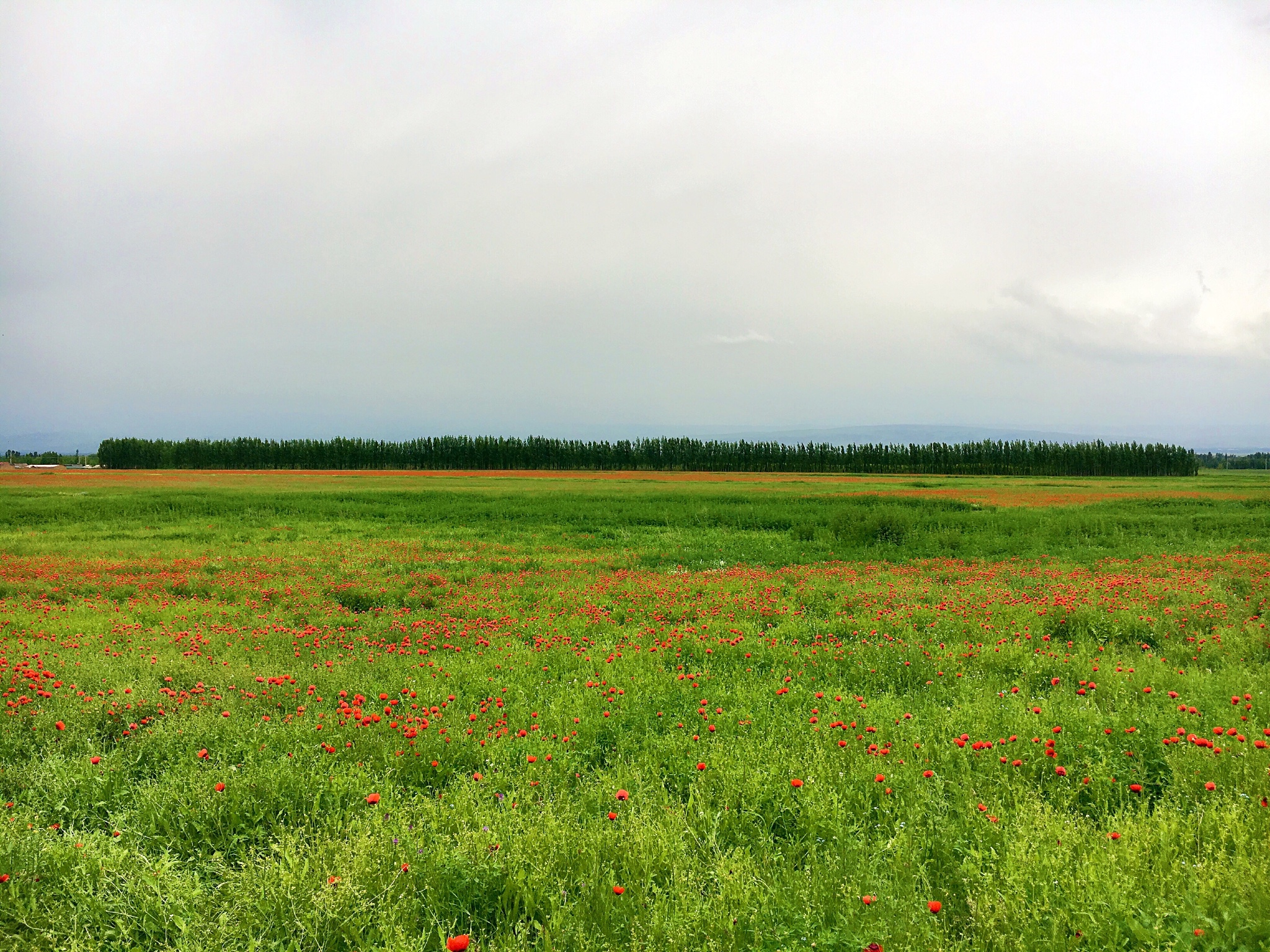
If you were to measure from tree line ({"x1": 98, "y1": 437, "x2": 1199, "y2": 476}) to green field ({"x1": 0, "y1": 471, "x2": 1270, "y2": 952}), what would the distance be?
105782mm

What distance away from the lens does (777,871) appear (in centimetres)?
425

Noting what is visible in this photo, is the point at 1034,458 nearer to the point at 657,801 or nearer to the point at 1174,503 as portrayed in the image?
the point at 1174,503

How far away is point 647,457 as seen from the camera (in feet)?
428

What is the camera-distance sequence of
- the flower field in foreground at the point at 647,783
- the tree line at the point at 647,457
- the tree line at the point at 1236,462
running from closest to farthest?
1. the flower field in foreground at the point at 647,783
2. the tree line at the point at 647,457
3. the tree line at the point at 1236,462

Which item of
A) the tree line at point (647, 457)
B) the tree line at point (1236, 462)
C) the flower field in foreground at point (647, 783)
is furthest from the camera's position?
the tree line at point (1236, 462)

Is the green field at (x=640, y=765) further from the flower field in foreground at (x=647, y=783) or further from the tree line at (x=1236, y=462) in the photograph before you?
the tree line at (x=1236, y=462)

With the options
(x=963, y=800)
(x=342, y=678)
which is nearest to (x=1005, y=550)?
(x=963, y=800)

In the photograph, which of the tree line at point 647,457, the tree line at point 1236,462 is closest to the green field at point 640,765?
the tree line at point 647,457

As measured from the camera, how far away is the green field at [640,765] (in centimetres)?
380

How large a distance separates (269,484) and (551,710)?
5898cm

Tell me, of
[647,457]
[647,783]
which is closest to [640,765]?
[647,783]

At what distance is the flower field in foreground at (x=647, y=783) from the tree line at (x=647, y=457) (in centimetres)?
10793

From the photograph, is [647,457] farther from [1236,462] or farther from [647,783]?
[1236,462]

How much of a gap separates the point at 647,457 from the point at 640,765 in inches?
4916
